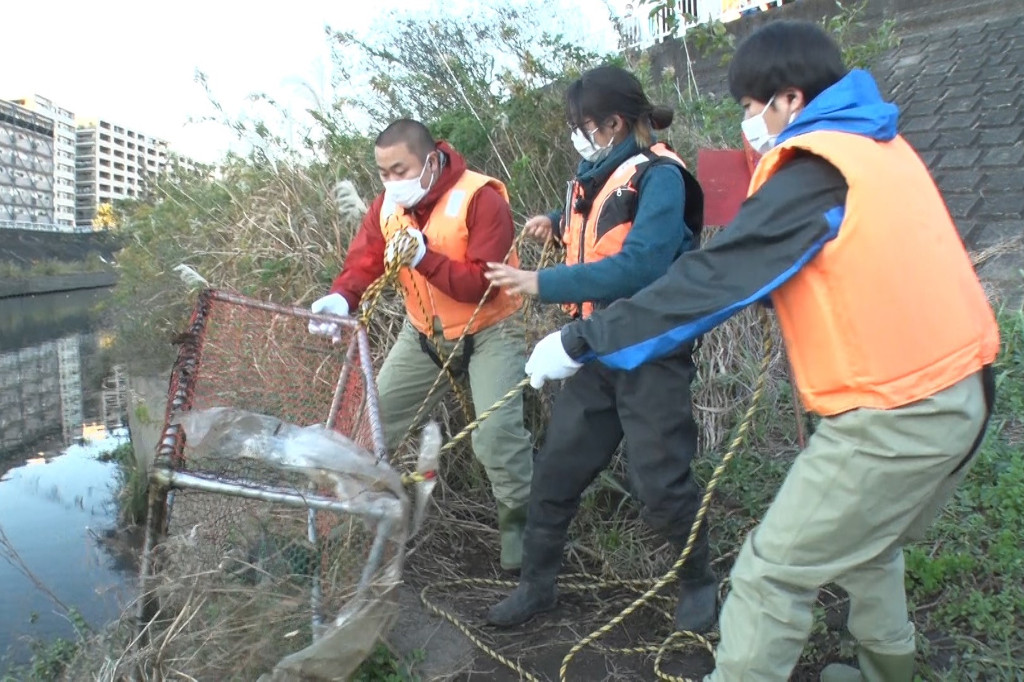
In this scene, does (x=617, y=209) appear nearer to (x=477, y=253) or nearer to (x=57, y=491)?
(x=477, y=253)

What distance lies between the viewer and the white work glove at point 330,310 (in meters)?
2.70

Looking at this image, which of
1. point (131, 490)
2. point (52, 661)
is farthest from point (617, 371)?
point (131, 490)

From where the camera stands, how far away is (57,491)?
588cm

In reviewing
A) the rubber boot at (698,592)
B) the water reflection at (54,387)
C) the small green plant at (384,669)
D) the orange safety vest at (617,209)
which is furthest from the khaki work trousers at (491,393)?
the water reflection at (54,387)

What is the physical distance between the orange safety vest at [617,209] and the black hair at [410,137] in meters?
0.68

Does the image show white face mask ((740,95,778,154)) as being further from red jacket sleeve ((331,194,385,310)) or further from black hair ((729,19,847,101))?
red jacket sleeve ((331,194,385,310))

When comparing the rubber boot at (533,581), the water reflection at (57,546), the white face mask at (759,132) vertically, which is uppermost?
the white face mask at (759,132)

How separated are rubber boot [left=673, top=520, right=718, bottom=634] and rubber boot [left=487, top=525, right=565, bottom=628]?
0.43 metres

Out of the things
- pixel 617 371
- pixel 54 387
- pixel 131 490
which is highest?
pixel 617 371

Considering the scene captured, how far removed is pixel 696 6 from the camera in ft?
33.1

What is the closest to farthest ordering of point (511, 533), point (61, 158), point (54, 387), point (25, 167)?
point (511, 533)
point (54, 387)
point (25, 167)
point (61, 158)

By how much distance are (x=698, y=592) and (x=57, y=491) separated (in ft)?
16.9

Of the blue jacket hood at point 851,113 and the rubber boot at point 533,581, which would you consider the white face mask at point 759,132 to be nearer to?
the blue jacket hood at point 851,113

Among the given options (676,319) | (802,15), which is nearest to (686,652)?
(676,319)
